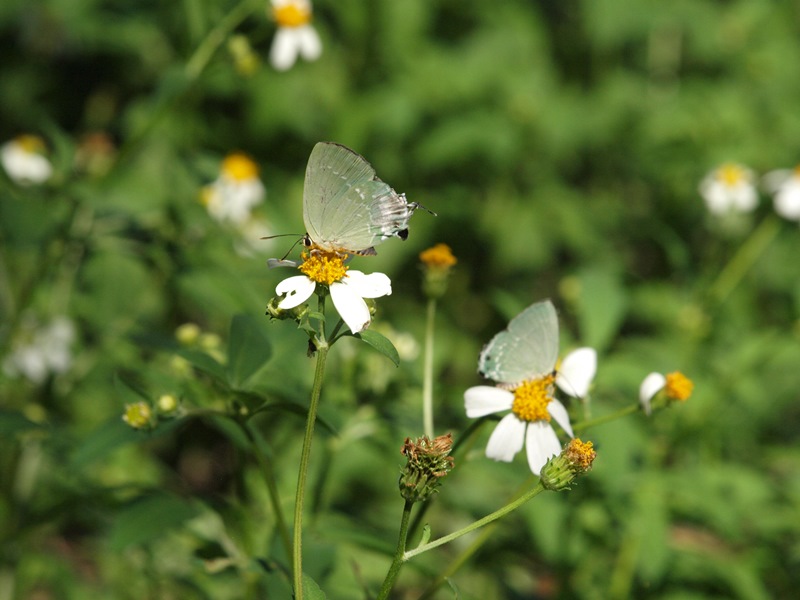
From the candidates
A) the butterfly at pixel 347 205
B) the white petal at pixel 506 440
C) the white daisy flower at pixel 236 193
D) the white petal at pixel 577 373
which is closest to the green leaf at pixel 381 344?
the butterfly at pixel 347 205

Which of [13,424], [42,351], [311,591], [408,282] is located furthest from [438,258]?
[408,282]

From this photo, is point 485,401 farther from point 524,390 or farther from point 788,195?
point 788,195

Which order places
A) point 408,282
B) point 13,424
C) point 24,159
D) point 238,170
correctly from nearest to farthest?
point 13,424, point 24,159, point 238,170, point 408,282

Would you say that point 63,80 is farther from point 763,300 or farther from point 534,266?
point 763,300

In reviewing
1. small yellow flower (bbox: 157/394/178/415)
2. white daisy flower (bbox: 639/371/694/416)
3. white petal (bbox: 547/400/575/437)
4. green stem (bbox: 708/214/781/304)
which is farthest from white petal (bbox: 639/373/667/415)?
green stem (bbox: 708/214/781/304)

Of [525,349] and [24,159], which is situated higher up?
[24,159]

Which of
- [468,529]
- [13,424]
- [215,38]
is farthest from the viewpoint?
[215,38]

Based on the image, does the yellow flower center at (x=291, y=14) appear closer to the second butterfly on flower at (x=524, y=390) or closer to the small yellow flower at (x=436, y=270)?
the small yellow flower at (x=436, y=270)
